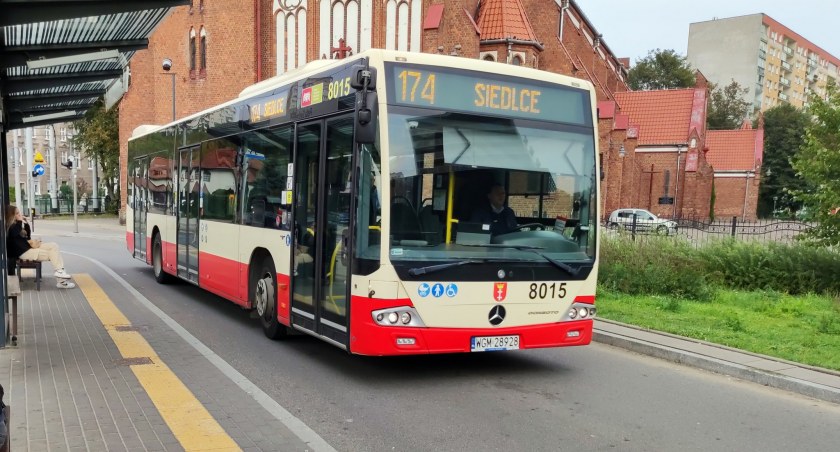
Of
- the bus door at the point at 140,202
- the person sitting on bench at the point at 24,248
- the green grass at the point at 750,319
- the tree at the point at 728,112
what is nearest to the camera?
the green grass at the point at 750,319

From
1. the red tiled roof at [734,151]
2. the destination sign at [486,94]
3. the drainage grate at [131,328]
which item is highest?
the red tiled roof at [734,151]

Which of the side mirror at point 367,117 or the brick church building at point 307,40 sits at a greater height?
the brick church building at point 307,40

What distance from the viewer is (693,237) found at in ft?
44.7

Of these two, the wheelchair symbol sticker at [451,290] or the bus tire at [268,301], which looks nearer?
the wheelchair symbol sticker at [451,290]

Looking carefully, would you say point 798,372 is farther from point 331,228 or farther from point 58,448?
point 58,448

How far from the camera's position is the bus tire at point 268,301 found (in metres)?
7.72

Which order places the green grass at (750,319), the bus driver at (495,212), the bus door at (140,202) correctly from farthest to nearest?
the bus door at (140,202) → the green grass at (750,319) → the bus driver at (495,212)

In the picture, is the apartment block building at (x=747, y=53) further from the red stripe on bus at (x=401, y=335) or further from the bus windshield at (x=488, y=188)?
the red stripe on bus at (x=401, y=335)

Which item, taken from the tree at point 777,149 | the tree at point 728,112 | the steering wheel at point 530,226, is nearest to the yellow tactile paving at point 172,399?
the steering wheel at point 530,226

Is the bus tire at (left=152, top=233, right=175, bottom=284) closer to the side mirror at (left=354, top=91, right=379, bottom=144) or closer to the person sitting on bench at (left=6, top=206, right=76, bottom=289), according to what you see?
the person sitting on bench at (left=6, top=206, right=76, bottom=289)

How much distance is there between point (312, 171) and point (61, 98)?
20.8 ft

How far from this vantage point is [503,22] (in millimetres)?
27656

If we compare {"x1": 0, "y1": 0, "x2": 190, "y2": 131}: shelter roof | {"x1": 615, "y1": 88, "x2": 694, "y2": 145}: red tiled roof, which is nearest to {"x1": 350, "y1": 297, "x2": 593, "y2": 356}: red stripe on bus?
Result: {"x1": 0, "y1": 0, "x2": 190, "y2": 131}: shelter roof

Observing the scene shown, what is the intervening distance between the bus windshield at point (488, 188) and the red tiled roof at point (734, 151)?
184ft
